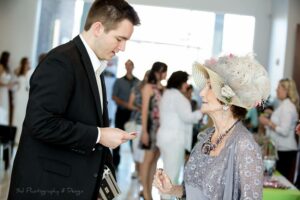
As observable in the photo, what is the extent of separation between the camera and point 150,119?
498cm

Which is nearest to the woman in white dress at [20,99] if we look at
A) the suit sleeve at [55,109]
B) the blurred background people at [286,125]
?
the blurred background people at [286,125]

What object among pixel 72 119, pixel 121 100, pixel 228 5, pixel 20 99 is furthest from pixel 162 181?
pixel 20 99

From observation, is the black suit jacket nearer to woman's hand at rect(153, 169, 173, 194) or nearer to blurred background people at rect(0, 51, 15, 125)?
woman's hand at rect(153, 169, 173, 194)

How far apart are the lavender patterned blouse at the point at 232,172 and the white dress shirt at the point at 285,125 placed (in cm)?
297

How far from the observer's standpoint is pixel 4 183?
4.98 m

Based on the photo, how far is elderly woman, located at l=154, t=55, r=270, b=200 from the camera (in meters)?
1.85

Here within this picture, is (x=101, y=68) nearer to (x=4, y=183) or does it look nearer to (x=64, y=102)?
(x=64, y=102)

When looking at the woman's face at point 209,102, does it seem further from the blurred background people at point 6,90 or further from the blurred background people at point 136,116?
the blurred background people at point 6,90

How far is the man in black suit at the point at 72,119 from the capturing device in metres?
1.70

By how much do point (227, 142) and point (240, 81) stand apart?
250 millimetres

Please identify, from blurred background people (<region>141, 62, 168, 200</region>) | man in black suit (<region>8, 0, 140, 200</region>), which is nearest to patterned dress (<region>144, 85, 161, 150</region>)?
blurred background people (<region>141, 62, 168, 200</region>)

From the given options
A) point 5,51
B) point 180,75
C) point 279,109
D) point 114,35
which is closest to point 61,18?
point 180,75

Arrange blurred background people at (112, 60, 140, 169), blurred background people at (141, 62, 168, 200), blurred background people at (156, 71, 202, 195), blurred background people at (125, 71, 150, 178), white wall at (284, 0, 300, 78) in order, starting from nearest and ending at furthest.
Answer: blurred background people at (156, 71, 202, 195) → blurred background people at (141, 62, 168, 200) → blurred background people at (125, 71, 150, 178) → blurred background people at (112, 60, 140, 169) → white wall at (284, 0, 300, 78)

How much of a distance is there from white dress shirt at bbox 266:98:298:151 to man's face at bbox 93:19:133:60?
324 centimetres
